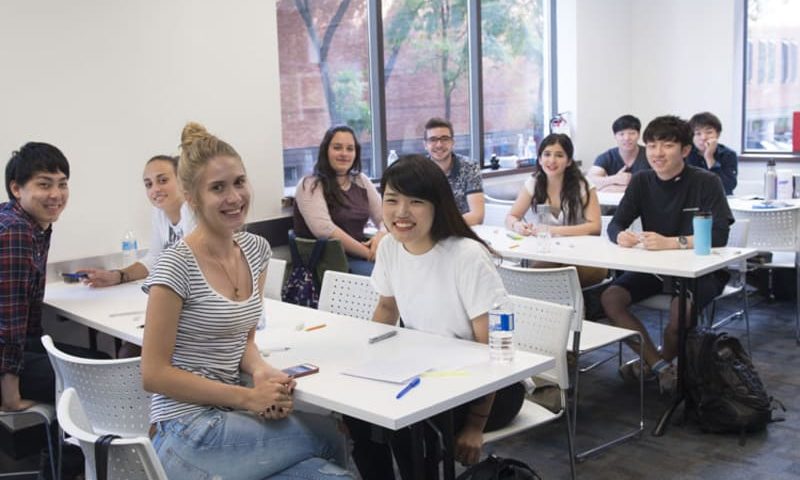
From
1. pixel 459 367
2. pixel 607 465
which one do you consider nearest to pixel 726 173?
pixel 607 465

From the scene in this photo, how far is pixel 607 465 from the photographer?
3471 mm

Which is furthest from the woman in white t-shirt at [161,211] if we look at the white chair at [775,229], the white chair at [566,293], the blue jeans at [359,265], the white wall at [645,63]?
the white wall at [645,63]

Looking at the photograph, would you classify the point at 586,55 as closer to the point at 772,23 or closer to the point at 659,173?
the point at 772,23

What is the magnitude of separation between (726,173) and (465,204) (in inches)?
82.2

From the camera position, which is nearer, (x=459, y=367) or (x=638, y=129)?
(x=459, y=367)

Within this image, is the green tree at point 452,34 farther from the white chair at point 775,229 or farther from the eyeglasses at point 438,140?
the white chair at point 775,229

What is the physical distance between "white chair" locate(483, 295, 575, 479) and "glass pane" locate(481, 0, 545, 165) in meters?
4.29

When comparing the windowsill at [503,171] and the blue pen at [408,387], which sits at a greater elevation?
the windowsill at [503,171]

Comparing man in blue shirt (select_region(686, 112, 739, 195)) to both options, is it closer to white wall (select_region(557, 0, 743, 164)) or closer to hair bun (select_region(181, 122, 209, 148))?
white wall (select_region(557, 0, 743, 164))

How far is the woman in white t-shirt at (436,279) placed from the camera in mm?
2611

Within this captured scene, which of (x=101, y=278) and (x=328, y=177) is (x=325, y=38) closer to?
(x=328, y=177)

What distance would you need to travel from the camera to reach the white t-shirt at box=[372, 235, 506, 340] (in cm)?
264

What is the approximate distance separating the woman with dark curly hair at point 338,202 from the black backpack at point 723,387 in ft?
5.95

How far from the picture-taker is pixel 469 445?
8.24ft
